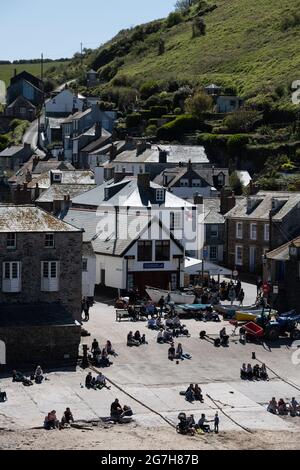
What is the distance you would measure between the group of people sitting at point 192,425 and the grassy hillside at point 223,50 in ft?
288

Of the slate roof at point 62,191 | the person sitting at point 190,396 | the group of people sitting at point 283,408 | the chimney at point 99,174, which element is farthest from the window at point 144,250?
the chimney at point 99,174

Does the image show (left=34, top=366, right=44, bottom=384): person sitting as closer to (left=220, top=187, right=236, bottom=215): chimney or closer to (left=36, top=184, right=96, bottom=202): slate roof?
(left=220, top=187, right=236, bottom=215): chimney

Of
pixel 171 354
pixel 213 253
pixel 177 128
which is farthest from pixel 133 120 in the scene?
pixel 171 354

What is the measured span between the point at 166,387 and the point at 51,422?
6.84 meters

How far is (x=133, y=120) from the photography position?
124 meters

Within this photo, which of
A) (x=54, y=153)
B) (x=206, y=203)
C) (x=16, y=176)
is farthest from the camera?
(x=54, y=153)

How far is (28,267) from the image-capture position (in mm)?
49594

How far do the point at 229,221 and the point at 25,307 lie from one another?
86.7 feet

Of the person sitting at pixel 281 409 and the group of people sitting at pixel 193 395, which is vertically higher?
the group of people sitting at pixel 193 395

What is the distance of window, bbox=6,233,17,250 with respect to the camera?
49281 mm

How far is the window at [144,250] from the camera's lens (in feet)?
204

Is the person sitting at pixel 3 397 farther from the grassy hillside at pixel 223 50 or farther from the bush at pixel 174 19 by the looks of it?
the bush at pixel 174 19
